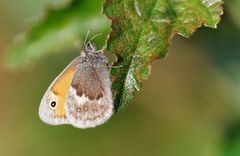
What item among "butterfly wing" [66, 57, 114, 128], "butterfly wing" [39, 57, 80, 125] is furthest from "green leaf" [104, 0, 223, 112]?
"butterfly wing" [39, 57, 80, 125]

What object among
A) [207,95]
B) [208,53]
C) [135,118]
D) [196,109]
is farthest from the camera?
[135,118]

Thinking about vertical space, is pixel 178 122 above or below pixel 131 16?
below

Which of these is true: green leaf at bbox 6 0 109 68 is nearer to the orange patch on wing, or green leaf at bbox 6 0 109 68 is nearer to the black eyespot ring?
the orange patch on wing

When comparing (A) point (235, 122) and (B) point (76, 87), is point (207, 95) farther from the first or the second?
(B) point (76, 87)

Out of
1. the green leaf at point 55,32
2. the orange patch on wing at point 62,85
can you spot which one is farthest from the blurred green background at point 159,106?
the orange patch on wing at point 62,85

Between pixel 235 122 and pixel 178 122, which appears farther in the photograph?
pixel 178 122

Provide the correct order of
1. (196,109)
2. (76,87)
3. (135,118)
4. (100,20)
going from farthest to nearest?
(135,118), (196,109), (100,20), (76,87)

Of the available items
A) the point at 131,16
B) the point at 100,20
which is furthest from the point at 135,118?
the point at 131,16
